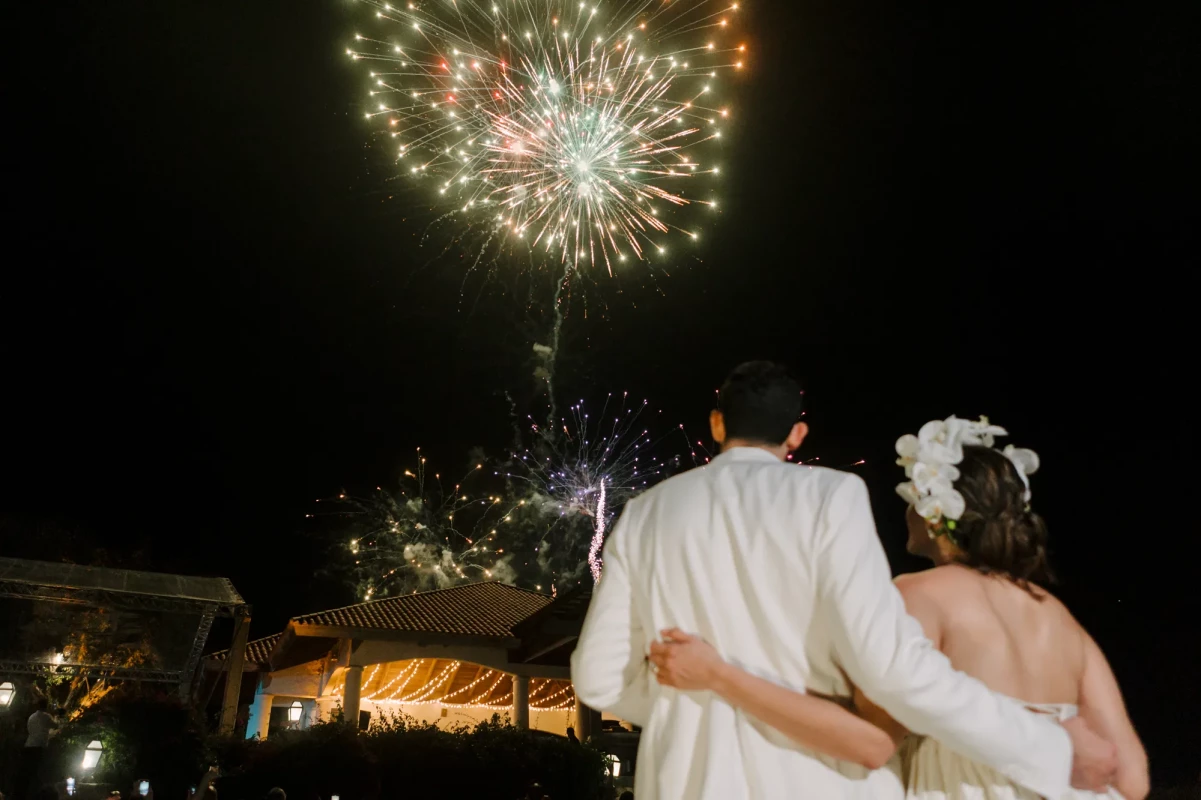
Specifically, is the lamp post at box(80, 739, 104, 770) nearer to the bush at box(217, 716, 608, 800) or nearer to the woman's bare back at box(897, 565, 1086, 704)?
the bush at box(217, 716, 608, 800)

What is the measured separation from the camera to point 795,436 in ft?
7.07

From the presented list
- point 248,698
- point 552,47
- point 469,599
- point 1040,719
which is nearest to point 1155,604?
point 469,599

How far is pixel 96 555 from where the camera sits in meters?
28.9

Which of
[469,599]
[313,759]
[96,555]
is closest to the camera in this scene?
[313,759]

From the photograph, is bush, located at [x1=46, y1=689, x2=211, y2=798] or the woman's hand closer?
the woman's hand

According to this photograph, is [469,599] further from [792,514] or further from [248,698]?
[792,514]

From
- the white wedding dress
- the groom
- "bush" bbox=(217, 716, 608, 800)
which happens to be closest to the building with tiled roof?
"bush" bbox=(217, 716, 608, 800)

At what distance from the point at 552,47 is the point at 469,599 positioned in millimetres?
12731

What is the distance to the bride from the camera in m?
2.40

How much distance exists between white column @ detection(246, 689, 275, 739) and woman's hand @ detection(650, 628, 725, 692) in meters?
18.5

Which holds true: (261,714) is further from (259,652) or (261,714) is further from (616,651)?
(616,651)

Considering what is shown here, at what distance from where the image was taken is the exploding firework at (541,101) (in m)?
13.5

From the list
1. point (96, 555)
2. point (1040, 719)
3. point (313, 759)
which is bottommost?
point (1040, 719)

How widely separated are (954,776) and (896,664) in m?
0.95
